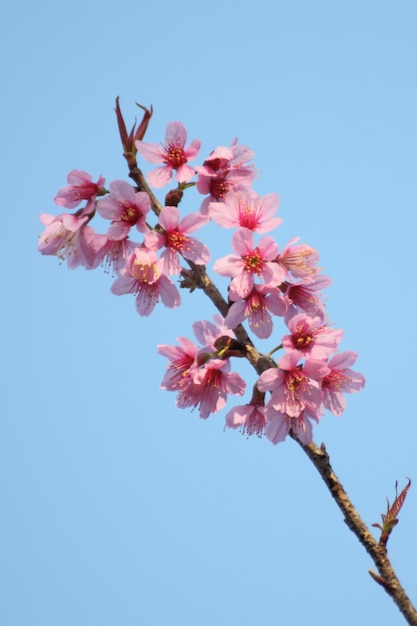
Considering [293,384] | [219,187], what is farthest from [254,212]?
[293,384]

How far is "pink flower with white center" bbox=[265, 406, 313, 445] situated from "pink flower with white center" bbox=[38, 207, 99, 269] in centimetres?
65

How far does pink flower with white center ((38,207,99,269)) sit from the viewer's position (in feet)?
6.14

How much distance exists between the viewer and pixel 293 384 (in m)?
1.74

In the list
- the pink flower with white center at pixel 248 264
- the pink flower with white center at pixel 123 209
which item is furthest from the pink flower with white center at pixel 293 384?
the pink flower with white center at pixel 123 209

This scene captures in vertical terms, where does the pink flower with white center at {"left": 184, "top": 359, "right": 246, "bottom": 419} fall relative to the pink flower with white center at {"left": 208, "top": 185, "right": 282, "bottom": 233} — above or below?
below

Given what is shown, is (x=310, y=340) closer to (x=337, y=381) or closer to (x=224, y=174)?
(x=337, y=381)

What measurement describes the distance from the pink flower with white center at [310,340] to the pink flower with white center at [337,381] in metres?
0.09

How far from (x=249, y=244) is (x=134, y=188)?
0.36 m

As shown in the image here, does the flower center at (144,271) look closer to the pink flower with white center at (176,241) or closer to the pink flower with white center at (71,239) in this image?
the pink flower with white center at (176,241)

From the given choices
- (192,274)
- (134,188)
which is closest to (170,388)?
(192,274)

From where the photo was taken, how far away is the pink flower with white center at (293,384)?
173 cm

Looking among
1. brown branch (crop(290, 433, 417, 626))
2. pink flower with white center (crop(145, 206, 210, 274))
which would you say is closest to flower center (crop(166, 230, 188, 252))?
pink flower with white center (crop(145, 206, 210, 274))

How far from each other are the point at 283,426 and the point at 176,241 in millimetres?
562

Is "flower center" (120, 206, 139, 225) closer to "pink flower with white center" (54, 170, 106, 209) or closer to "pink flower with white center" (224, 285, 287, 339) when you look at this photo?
"pink flower with white center" (54, 170, 106, 209)
